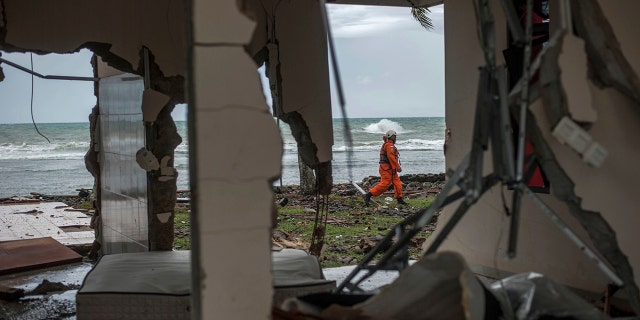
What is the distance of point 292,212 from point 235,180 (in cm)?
957

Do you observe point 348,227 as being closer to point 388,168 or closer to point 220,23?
point 388,168

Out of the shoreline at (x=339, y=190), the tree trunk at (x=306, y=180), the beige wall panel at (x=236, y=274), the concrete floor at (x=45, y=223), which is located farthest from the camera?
the shoreline at (x=339, y=190)

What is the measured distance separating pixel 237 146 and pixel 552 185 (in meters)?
1.69

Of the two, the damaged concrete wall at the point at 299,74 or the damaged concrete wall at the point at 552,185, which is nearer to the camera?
the damaged concrete wall at the point at 552,185

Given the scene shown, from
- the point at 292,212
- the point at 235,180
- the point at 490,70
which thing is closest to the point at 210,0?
the point at 235,180

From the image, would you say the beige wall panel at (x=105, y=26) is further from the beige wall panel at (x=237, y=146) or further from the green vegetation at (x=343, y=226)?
the beige wall panel at (x=237, y=146)

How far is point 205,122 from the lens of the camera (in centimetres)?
216

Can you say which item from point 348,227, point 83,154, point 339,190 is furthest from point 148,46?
point 83,154

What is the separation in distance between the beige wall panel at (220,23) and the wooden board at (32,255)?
17.6 ft

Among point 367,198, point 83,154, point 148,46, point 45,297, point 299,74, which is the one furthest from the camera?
point 83,154

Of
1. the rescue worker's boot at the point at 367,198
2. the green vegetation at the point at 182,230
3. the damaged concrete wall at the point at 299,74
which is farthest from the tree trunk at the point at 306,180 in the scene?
the damaged concrete wall at the point at 299,74

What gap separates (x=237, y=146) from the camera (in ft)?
7.20

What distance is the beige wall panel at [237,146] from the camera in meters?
2.16

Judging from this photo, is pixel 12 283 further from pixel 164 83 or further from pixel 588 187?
pixel 588 187
